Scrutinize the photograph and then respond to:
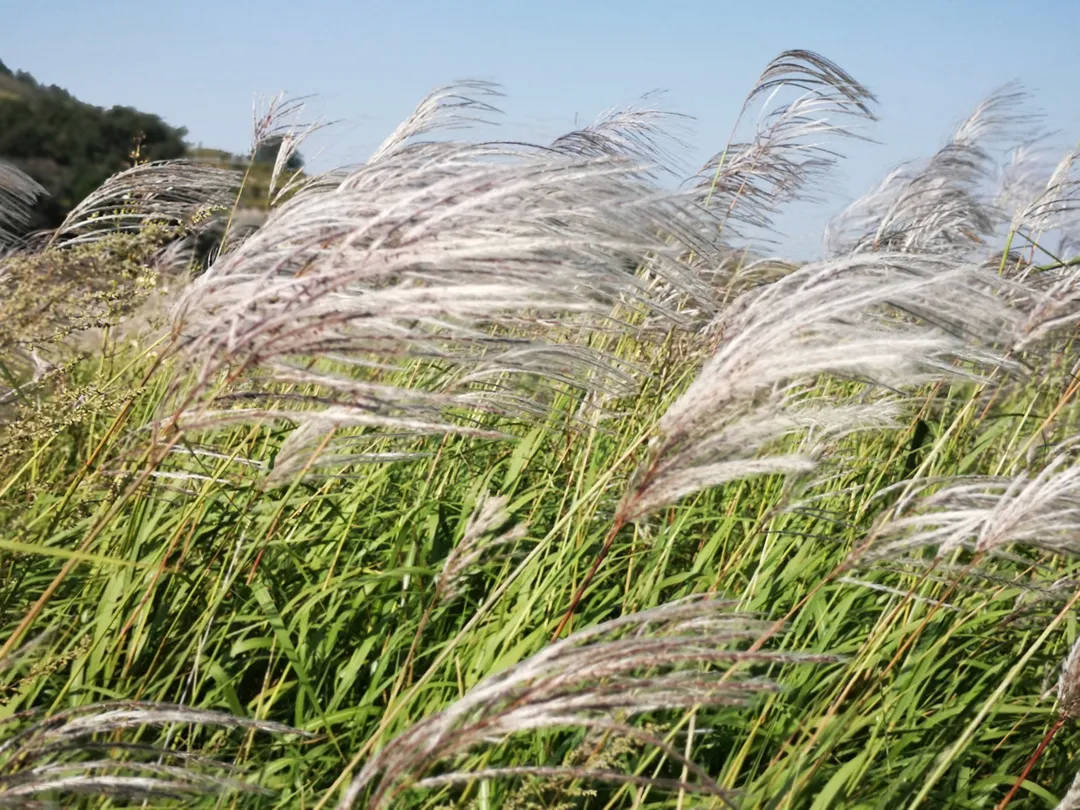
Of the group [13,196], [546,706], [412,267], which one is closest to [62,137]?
[13,196]

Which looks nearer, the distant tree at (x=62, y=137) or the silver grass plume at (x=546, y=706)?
the silver grass plume at (x=546, y=706)

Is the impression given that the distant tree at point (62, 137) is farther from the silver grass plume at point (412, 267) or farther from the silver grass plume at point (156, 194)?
the silver grass plume at point (412, 267)

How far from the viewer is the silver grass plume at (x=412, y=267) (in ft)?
4.27

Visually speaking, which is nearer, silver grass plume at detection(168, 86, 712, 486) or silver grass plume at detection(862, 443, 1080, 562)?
silver grass plume at detection(168, 86, 712, 486)

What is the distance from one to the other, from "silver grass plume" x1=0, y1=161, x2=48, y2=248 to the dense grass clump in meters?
0.02

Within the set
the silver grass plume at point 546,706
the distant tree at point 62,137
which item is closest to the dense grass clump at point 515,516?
the silver grass plume at point 546,706

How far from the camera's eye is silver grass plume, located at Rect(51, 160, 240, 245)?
276 cm

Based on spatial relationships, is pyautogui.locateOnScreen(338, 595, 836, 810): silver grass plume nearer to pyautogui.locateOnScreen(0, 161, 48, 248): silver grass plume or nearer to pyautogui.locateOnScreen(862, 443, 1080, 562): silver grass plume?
pyautogui.locateOnScreen(862, 443, 1080, 562): silver grass plume

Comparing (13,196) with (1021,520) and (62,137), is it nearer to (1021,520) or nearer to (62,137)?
(1021,520)

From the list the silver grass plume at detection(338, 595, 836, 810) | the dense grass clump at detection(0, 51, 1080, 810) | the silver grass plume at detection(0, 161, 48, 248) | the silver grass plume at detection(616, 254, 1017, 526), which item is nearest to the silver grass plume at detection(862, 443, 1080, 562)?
the dense grass clump at detection(0, 51, 1080, 810)

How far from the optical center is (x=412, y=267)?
1342 mm

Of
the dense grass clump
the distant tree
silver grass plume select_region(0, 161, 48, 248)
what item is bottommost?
the dense grass clump

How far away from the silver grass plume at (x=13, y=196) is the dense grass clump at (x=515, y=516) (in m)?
0.02

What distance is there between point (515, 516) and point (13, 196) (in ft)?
6.38
